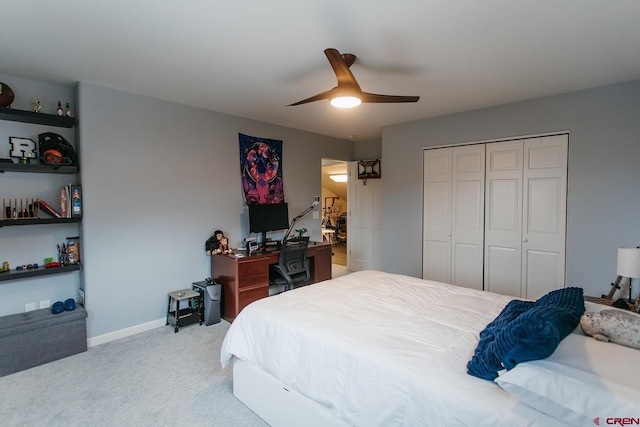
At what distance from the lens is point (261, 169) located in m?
4.32

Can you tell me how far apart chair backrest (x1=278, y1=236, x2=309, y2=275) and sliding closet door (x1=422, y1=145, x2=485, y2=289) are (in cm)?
171

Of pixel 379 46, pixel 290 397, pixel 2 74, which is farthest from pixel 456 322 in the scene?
pixel 2 74

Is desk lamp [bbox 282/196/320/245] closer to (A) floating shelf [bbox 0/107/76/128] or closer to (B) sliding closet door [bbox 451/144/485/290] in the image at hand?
(B) sliding closet door [bbox 451/144/485/290]

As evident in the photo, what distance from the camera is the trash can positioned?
3.46 m

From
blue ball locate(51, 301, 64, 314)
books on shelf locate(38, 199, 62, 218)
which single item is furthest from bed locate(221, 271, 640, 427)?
books on shelf locate(38, 199, 62, 218)

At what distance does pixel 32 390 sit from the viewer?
7.45 feet

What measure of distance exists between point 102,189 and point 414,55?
307cm

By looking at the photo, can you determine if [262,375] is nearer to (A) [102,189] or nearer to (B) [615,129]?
(A) [102,189]

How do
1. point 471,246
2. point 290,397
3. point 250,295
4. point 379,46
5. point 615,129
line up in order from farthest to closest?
point 471,246 < point 250,295 < point 615,129 < point 379,46 < point 290,397

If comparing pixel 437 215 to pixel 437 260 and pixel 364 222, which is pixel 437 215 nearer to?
pixel 437 260

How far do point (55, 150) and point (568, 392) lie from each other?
152 inches

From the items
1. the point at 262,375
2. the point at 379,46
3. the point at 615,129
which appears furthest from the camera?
the point at 615,129

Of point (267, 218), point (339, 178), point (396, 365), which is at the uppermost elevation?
point (339, 178)

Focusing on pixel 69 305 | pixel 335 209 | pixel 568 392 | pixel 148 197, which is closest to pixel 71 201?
pixel 148 197
